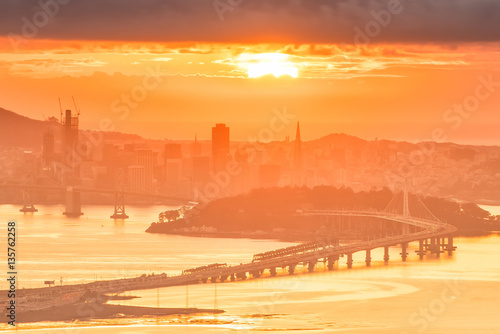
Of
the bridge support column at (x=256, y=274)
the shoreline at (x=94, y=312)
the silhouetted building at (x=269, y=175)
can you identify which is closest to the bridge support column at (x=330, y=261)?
the bridge support column at (x=256, y=274)

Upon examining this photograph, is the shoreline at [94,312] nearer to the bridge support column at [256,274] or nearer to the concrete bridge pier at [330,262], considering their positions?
the bridge support column at [256,274]

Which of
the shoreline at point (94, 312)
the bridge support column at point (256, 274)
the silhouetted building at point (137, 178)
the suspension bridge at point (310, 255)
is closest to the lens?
A: the shoreline at point (94, 312)

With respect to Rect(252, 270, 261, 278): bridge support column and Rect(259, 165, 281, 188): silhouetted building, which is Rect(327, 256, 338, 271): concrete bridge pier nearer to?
Rect(252, 270, 261, 278): bridge support column

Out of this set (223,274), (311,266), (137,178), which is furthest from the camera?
(137,178)

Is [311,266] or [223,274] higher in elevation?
[311,266]

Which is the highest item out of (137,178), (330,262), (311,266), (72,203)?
(137,178)

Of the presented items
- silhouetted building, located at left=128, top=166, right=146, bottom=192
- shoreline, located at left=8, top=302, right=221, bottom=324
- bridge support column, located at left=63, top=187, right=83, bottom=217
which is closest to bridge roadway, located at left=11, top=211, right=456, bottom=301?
shoreline, located at left=8, top=302, right=221, bottom=324

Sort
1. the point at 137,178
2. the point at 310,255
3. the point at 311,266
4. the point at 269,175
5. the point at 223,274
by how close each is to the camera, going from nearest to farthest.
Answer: the point at 223,274
the point at 310,255
the point at 311,266
the point at 269,175
the point at 137,178

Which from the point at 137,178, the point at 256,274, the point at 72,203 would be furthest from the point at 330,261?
the point at 137,178

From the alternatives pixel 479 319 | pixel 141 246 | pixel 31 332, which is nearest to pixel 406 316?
pixel 479 319

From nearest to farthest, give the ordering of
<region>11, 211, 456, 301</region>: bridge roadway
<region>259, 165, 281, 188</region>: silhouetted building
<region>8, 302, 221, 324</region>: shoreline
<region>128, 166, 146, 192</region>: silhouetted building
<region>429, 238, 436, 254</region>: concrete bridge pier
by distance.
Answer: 1. <region>8, 302, 221, 324</region>: shoreline
2. <region>11, 211, 456, 301</region>: bridge roadway
3. <region>429, 238, 436, 254</region>: concrete bridge pier
4. <region>259, 165, 281, 188</region>: silhouetted building
5. <region>128, 166, 146, 192</region>: silhouetted building

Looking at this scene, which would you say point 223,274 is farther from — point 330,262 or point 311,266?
point 330,262

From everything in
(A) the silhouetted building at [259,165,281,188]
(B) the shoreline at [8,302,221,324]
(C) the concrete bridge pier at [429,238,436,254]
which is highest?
(A) the silhouetted building at [259,165,281,188]
